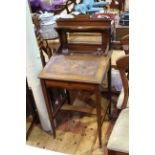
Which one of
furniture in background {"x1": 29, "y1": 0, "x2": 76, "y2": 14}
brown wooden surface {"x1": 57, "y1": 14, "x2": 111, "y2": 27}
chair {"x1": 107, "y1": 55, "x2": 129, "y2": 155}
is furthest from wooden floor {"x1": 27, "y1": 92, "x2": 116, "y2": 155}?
furniture in background {"x1": 29, "y1": 0, "x2": 76, "y2": 14}

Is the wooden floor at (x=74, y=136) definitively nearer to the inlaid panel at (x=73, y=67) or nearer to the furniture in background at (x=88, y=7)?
the inlaid panel at (x=73, y=67)

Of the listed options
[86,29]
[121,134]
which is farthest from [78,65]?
[121,134]

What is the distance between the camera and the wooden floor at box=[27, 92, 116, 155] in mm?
1662

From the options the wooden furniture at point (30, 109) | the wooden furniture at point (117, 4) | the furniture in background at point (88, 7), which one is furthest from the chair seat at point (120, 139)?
the wooden furniture at point (117, 4)

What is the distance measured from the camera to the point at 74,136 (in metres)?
1.78

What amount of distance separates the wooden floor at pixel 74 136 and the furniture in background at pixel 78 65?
10cm

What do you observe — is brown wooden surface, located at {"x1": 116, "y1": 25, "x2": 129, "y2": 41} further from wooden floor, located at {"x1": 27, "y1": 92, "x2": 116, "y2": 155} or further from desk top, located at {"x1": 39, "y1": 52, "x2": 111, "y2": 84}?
wooden floor, located at {"x1": 27, "y1": 92, "x2": 116, "y2": 155}

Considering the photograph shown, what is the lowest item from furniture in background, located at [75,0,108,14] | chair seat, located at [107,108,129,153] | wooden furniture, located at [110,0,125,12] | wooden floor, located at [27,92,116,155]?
wooden floor, located at [27,92,116,155]

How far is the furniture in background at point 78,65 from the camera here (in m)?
1.39

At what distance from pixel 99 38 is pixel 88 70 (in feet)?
1.27

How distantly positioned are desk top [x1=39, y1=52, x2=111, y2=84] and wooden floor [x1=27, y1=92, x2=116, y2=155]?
1.91ft

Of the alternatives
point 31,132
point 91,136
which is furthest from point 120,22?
point 31,132

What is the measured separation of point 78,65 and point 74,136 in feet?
2.02
